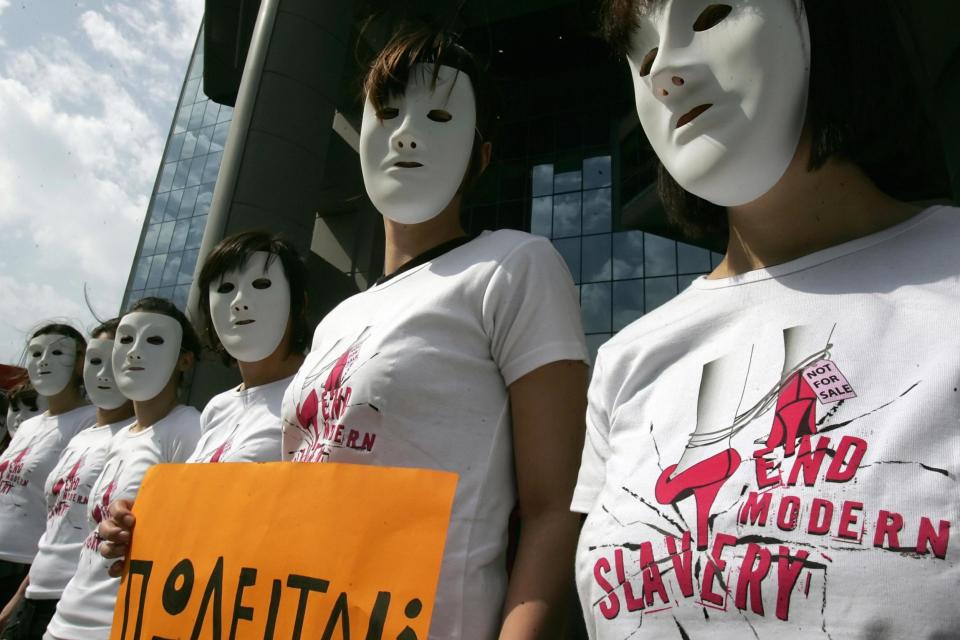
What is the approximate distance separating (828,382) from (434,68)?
1.36m

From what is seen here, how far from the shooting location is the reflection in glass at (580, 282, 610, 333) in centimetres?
1688

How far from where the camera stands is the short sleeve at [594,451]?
1190mm

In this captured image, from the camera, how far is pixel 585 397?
1458 mm

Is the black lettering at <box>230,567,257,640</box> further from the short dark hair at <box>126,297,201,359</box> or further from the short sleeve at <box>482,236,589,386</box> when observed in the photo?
the short dark hair at <box>126,297,201,359</box>

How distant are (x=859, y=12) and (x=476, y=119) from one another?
102cm

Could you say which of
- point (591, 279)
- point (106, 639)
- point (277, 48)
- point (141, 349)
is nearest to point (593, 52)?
point (591, 279)

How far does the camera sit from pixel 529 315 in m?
1.47

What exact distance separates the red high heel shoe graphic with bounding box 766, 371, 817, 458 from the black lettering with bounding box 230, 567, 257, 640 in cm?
99

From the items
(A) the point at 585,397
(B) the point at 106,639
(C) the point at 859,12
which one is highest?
(C) the point at 859,12

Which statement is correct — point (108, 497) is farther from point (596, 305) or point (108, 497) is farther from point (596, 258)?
point (596, 258)

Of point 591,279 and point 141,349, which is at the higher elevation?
point 591,279

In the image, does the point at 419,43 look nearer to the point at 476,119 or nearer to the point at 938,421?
the point at 476,119

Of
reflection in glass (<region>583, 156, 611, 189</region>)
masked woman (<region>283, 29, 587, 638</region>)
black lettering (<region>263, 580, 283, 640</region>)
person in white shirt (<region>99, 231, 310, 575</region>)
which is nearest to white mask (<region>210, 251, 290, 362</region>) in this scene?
person in white shirt (<region>99, 231, 310, 575</region>)

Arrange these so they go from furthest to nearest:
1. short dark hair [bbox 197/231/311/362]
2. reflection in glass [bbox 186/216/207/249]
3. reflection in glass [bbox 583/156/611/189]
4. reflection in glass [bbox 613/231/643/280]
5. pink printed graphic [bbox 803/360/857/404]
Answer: reflection in glass [bbox 186/216/207/249] < reflection in glass [bbox 583/156/611/189] < reflection in glass [bbox 613/231/643/280] < short dark hair [bbox 197/231/311/362] < pink printed graphic [bbox 803/360/857/404]
